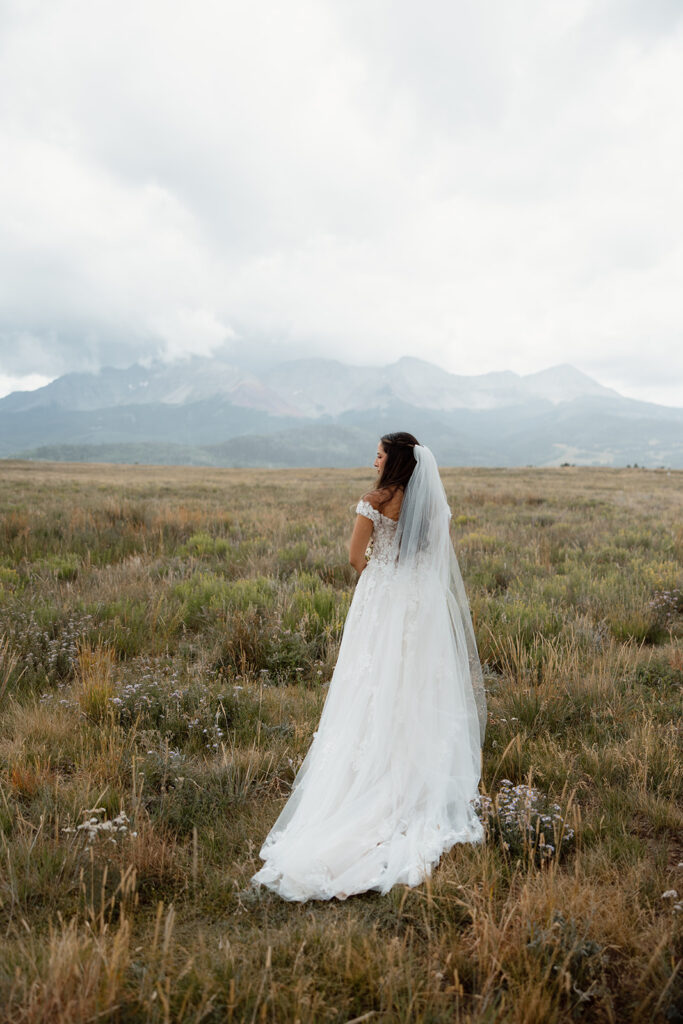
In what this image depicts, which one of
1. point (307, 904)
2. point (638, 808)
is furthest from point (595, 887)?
point (307, 904)

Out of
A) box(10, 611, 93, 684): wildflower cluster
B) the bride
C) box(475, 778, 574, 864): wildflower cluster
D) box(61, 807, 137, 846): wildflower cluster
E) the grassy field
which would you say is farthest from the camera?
box(10, 611, 93, 684): wildflower cluster

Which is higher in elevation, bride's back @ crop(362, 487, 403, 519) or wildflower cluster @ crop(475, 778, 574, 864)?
bride's back @ crop(362, 487, 403, 519)

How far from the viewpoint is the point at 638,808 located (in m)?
3.20

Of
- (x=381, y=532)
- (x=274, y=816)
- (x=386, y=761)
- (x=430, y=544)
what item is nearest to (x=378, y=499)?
(x=381, y=532)

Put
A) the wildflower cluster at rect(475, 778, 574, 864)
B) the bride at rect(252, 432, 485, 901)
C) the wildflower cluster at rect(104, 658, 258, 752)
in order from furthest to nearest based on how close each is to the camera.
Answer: the wildflower cluster at rect(104, 658, 258, 752), the bride at rect(252, 432, 485, 901), the wildflower cluster at rect(475, 778, 574, 864)

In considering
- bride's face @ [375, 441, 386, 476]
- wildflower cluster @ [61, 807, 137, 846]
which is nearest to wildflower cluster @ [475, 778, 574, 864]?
wildflower cluster @ [61, 807, 137, 846]

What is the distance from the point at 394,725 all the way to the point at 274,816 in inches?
37.6

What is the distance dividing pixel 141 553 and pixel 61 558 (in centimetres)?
153

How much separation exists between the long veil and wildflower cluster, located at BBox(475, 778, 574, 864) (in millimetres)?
880

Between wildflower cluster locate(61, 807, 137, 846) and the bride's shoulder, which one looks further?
the bride's shoulder

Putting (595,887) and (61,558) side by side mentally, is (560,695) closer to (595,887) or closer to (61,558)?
(595,887)

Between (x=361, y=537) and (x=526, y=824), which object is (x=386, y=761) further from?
(x=361, y=537)

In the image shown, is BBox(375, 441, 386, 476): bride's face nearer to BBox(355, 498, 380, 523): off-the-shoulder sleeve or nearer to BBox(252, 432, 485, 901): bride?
BBox(252, 432, 485, 901): bride

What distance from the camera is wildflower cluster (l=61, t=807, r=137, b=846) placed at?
2.74m
